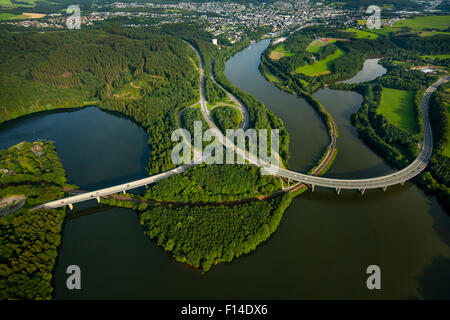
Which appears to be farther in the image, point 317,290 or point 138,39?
point 138,39

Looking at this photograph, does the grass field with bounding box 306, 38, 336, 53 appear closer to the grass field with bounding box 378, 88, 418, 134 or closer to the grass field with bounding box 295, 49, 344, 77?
the grass field with bounding box 295, 49, 344, 77

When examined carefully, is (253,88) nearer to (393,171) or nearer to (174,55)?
(174,55)

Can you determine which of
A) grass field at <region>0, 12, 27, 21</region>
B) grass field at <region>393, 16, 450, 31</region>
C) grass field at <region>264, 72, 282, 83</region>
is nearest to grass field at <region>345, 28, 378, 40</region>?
grass field at <region>393, 16, 450, 31</region>

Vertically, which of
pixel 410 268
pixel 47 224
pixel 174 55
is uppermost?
pixel 174 55

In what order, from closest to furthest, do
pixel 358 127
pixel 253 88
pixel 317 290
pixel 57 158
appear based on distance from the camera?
1. pixel 317 290
2. pixel 57 158
3. pixel 358 127
4. pixel 253 88

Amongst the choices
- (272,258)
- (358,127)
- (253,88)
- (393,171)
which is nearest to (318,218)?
(272,258)

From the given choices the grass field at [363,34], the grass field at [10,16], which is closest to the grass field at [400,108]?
the grass field at [363,34]
